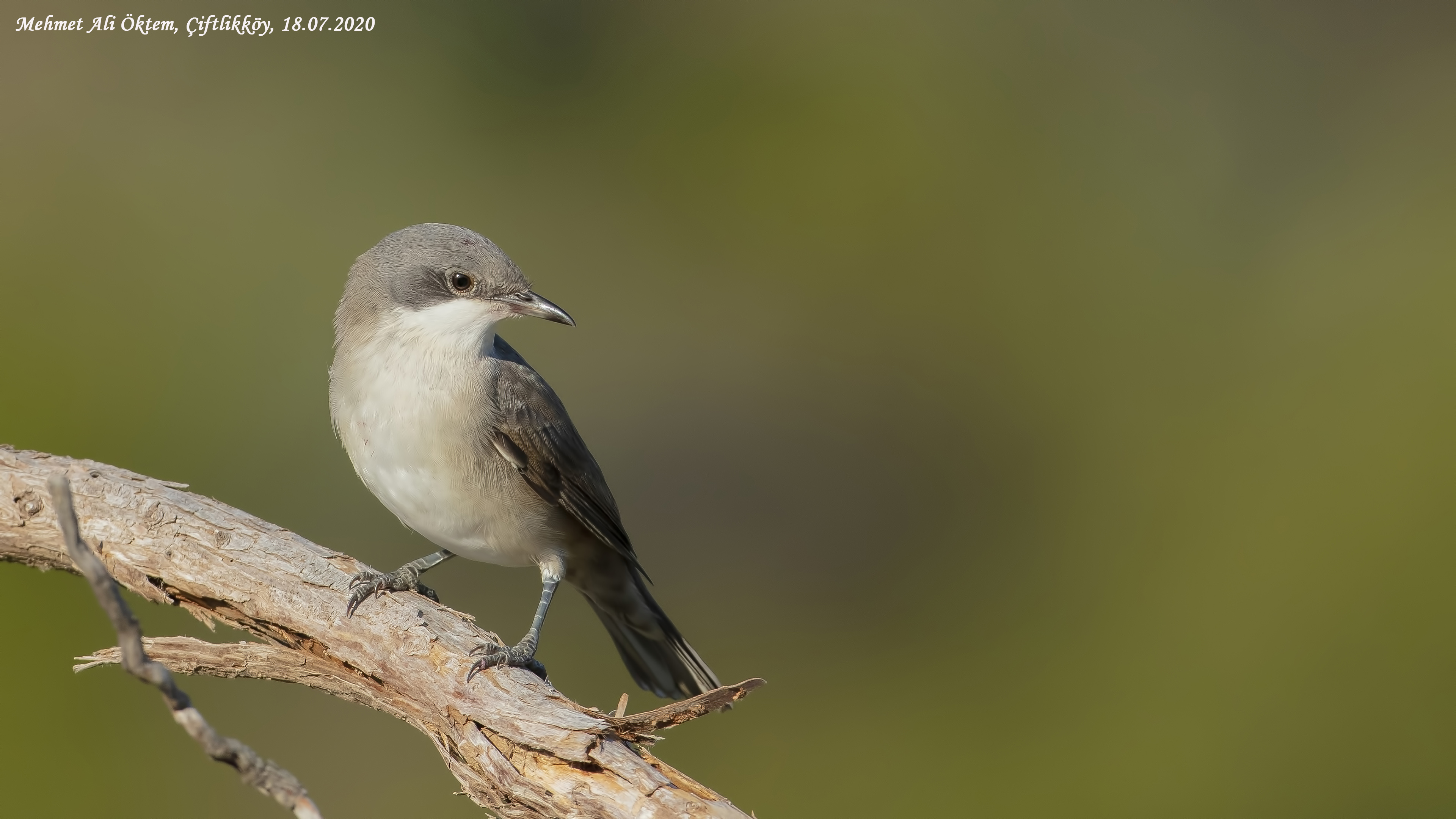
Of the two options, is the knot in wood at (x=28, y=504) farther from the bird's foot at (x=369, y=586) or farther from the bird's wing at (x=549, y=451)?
the bird's wing at (x=549, y=451)

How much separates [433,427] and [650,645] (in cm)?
Answer: 141

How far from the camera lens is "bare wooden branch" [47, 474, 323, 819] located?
2188mm

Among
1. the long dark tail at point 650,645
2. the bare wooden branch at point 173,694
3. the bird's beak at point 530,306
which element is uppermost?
the bird's beak at point 530,306

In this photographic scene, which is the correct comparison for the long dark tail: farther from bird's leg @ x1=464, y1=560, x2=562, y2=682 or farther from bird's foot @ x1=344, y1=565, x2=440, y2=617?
bird's foot @ x1=344, y1=565, x2=440, y2=617

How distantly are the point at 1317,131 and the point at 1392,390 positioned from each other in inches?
148

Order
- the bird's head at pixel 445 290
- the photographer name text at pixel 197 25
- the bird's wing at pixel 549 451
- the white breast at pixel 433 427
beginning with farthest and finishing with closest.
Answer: the photographer name text at pixel 197 25 → the bird's wing at pixel 549 451 → the bird's head at pixel 445 290 → the white breast at pixel 433 427

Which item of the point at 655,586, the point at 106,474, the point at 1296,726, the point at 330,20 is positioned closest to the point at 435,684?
the point at 106,474

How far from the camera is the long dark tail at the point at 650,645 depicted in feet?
14.8

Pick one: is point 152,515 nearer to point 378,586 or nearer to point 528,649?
point 378,586

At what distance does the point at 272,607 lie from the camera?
3484 millimetres

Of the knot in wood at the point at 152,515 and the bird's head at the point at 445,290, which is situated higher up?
the bird's head at the point at 445,290

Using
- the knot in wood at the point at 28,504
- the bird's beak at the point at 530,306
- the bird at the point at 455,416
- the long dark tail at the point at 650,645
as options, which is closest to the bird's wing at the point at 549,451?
the bird at the point at 455,416

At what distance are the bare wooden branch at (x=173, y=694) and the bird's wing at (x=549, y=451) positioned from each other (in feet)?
5.89

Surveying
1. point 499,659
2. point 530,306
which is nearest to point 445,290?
point 530,306
